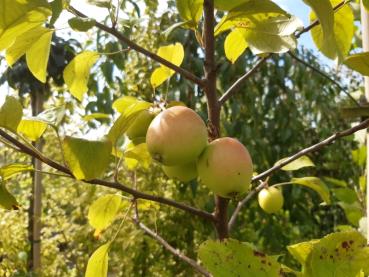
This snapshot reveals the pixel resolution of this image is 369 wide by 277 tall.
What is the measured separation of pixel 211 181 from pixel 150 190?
2.02 meters

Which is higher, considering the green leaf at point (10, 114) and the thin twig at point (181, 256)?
the green leaf at point (10, 114)

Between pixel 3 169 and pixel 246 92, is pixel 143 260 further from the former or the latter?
pixel 3 169

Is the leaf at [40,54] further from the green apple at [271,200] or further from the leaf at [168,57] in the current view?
the green apple at [271,200]

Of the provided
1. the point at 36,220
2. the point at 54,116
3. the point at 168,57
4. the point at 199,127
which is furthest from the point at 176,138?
the point at 36,220

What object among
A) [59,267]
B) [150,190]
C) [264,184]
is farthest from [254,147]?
[264,184]

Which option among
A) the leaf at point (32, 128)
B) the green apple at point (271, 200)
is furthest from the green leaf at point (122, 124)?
the green apple at point (271, 200)

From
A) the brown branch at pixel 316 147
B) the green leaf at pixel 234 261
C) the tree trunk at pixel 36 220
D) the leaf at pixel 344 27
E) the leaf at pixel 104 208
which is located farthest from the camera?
the tree trunk at pixel 36 220

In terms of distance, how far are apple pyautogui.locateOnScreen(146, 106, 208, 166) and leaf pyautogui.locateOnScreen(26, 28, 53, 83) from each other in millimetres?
174

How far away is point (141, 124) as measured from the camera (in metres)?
0.58

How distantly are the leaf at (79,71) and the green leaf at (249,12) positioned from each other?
176 mm

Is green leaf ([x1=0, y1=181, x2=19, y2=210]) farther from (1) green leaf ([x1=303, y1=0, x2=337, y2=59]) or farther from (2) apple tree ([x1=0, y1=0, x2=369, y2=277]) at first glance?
(1) green leaf ([x1=303, y1=0, x2=337, y2=59])

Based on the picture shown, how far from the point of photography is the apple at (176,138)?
47 centimetres

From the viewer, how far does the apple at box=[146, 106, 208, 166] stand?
466 millimetres

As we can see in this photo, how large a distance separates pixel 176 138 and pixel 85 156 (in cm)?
9
